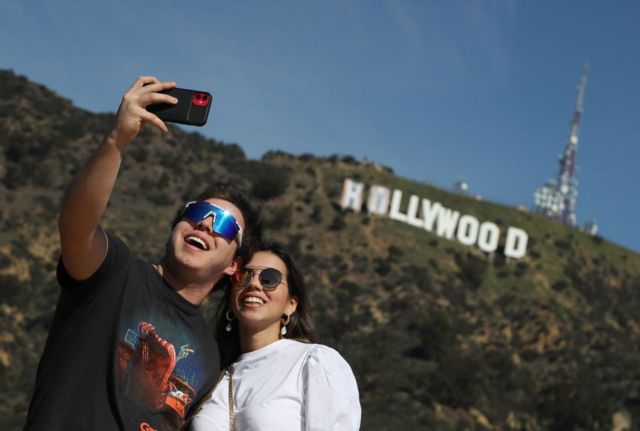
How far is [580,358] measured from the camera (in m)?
39.6

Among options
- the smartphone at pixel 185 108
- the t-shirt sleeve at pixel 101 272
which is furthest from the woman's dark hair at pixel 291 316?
the smartphone at pixel 185 108

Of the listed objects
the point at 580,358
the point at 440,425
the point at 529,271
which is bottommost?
the point at 440,425

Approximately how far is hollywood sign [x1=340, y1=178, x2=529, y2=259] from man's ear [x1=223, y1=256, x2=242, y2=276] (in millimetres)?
57306

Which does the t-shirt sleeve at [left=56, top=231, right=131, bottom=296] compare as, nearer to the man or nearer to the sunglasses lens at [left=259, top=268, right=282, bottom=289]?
the man

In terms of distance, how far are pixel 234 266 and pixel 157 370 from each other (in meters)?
0.83

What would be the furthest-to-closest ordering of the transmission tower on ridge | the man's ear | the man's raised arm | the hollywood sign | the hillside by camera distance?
the transmission tower on ridge
the hollywood sign
the hillside
the man's ear
the man's raised arm

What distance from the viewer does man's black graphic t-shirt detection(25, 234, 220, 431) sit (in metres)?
2.94

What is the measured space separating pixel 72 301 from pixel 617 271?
231ft

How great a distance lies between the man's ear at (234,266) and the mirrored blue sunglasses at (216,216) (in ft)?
0.72

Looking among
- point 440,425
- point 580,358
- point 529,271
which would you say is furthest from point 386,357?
point 529,271

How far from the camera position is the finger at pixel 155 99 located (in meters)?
2.95

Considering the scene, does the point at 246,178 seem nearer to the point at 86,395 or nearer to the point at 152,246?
the point at 152,246

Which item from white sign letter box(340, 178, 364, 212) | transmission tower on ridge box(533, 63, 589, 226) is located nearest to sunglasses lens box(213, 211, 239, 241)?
white sign letter box(340, 178, 364, 212)

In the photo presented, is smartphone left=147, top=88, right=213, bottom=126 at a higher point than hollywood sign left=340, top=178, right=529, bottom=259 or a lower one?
lower
